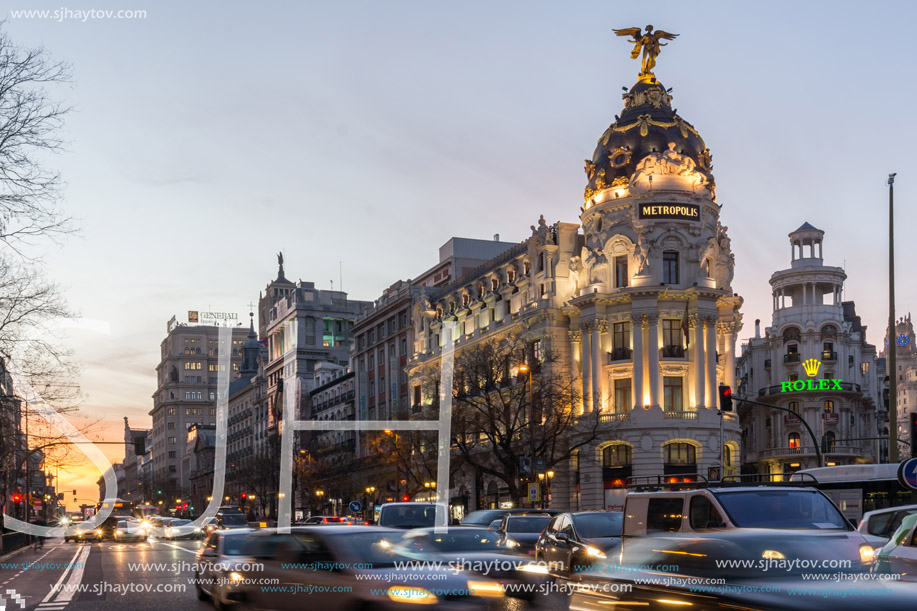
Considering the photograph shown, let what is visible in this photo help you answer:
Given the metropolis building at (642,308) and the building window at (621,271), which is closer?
the metropolis building at (642,308)

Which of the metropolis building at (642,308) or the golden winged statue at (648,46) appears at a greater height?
the golden winged statue at (648,46)

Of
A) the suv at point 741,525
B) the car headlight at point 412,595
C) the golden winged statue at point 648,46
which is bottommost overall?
the car headlight at point 412,595

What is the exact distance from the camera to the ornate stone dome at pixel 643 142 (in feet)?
229

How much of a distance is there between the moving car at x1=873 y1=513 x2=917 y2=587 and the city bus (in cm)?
1645

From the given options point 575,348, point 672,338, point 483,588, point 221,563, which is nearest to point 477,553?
point 221,563

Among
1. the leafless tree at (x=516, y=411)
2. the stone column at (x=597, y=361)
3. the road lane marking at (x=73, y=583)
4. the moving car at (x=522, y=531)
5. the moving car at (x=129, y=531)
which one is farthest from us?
the stone column at (x=597, y=361)

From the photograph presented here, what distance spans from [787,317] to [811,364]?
278 inches

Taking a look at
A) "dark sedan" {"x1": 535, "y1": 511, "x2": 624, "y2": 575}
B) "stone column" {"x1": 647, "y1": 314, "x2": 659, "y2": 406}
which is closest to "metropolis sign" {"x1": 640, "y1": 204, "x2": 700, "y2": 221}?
"stone column" {"x1": 647, "y1": 314, "x2": 659, "y2": 406}

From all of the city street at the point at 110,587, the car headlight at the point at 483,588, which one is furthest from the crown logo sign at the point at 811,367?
the car headlight at the point at 483,588

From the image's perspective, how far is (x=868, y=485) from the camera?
31.9 meters

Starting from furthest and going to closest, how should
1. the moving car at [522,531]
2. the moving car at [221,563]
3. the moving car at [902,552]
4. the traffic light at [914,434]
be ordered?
the moving car at [522,531], the traffic light at [914,434], the moving car at [221,563], the moving car at [902,552]

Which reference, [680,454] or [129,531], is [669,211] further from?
[129,531]

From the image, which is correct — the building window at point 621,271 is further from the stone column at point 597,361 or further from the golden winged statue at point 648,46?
the golden winged statue at point 648,46

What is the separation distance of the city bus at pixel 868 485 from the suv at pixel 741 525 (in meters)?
17.8
